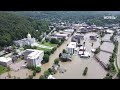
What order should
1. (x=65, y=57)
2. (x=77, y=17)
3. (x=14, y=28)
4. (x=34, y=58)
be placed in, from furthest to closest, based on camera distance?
(x=77, y=17) → (x=14, y=28) → (x=65, y=57) → (x=34, y=58)

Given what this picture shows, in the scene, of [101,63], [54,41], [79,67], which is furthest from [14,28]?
[101,63]

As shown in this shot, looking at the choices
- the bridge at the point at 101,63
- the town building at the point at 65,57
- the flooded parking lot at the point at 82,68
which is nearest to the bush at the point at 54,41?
the flooded parking lot at the point at 82,68

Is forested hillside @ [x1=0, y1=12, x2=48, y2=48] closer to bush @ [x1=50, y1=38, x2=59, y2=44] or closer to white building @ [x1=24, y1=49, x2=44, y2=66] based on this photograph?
bush @ [x1=50, y1=38, x2=59, y2=44]

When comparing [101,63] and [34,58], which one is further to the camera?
[101,63]

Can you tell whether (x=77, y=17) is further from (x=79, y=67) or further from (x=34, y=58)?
(x=34, y=58)

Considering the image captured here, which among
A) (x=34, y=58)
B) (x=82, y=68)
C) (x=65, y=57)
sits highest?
(x=34, y=58)

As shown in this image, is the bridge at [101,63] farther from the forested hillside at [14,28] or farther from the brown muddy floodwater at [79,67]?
the forested hillside at [14,28]

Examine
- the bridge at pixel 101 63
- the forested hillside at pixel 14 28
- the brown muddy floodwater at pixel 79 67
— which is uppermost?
Result: the forested hillside at pixel 14 28

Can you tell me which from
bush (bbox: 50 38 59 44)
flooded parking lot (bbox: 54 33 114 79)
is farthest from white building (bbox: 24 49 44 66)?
bush (bbox: 50 38 59 44)

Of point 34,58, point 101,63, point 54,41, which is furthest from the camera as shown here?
point 54,41
